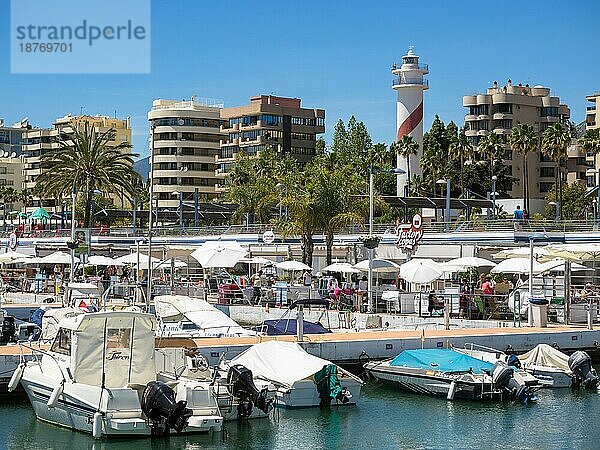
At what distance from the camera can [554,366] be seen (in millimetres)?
30438

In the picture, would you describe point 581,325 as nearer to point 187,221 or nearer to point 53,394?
point 53,394

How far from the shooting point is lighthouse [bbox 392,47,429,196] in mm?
109000

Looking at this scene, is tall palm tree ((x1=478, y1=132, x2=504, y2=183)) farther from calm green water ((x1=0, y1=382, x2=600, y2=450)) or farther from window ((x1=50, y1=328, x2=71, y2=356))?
window ((x1=50, y1=328, x2=71, y2=356))

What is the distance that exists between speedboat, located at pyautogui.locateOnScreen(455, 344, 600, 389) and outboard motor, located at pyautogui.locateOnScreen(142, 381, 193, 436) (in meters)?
10.7

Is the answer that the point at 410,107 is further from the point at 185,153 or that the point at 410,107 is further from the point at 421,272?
the point at 421,272

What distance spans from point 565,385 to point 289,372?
8.44 meters

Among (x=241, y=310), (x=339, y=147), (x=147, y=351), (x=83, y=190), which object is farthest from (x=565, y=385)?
(x=339, y=147)

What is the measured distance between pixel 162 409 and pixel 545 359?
12.8 meters

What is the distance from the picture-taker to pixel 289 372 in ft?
86.3

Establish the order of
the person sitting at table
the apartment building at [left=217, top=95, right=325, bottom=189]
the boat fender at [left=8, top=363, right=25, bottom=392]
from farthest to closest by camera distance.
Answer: the apartment building at [left=217, top=95, right=325, bottom=189]
the person sitting at table
the boat fender at [left=8, top=363, right=25, bottom=392]

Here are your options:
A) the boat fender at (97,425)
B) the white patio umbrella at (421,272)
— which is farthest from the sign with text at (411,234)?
the boat fender at (97,425)

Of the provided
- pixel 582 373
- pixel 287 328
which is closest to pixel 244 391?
pixel 287 328

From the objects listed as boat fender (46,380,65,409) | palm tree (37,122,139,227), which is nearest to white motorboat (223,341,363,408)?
boat fender (46,380,65,409)

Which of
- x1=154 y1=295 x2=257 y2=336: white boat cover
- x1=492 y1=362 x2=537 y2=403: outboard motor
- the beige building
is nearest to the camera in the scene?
x1=492 y1=362 x2=537 y2=403: outboard motor
